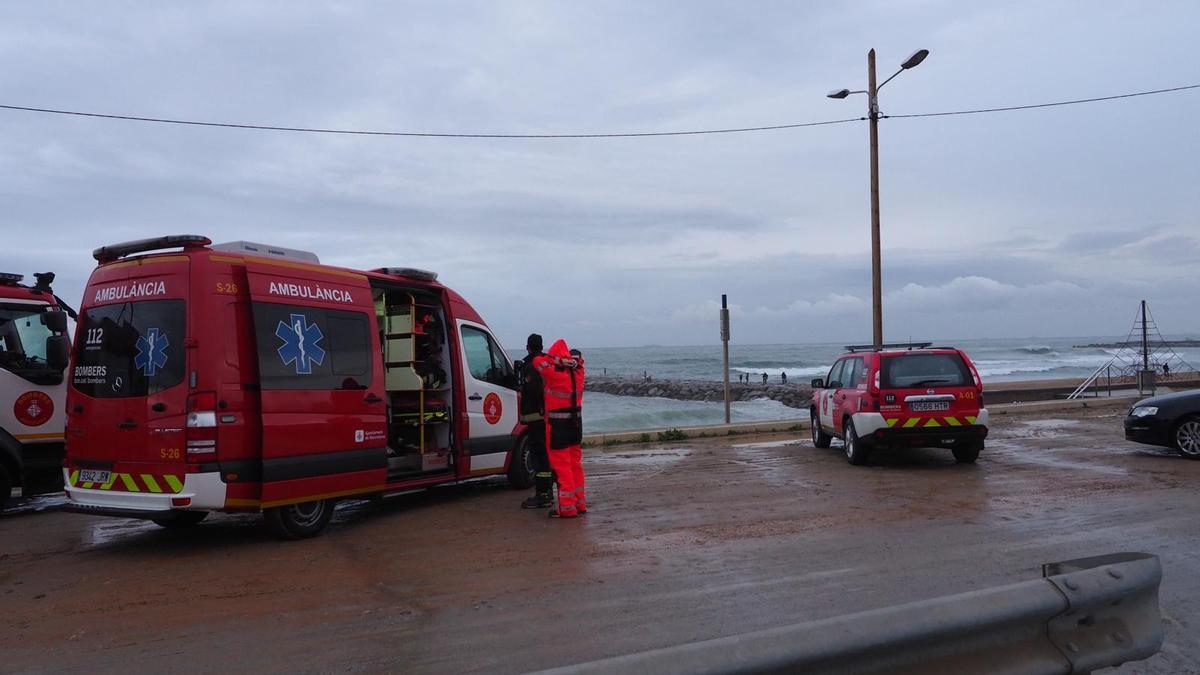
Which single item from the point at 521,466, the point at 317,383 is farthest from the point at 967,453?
the point at 317,383

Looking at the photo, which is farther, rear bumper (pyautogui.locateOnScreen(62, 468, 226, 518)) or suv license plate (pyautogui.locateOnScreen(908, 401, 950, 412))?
suv license plate (pyautogui.locateOnScreen(908, 401, 950, 412))

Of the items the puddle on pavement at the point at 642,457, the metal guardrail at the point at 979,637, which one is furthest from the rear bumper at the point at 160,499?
the puddle on pavement at the point at 642,457

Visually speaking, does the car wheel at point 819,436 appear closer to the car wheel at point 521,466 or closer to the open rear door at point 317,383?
the car wheel at point 521,466

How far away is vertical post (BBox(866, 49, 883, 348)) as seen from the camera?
1736 cm

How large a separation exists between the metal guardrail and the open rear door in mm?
5385

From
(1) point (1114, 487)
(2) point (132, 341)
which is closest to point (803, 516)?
(1) point (1114, 487)

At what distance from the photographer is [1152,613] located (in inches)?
133

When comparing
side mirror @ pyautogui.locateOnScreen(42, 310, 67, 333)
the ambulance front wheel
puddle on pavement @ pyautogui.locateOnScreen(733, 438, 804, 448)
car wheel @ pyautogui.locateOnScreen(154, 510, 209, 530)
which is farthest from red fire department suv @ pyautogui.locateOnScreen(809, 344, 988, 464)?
side mirror @ pyautogui.locateOnScreen(42, 310, 67, 333)

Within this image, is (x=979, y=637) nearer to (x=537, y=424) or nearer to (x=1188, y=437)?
(x=537, y=424)

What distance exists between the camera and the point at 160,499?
6809mm

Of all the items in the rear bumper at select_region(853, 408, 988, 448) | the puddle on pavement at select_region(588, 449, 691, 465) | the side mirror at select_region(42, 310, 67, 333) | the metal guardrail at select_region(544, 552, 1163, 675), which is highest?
the side mirror at select_region(42, 310, 67, 333)

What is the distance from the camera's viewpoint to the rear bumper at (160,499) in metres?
6.75

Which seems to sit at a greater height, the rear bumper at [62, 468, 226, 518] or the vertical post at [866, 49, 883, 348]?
the vertical post at [866, 49, 883, 348]

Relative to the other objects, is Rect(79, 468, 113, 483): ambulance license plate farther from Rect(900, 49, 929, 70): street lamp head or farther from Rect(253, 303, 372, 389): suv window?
Rect(900, 49, 929, 70): street lamp head
